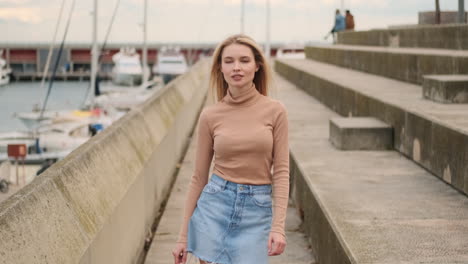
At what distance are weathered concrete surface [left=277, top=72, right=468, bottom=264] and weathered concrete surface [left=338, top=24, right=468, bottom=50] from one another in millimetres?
4146

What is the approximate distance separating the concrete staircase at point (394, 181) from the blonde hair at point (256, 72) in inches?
41.2

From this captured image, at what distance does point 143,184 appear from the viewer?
6.39 meters

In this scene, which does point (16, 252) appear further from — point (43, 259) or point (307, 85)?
point (307, 85)

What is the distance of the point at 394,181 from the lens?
605 cm

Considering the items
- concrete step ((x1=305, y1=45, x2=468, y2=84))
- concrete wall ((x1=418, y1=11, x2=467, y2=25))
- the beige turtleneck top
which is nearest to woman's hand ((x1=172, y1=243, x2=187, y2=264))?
the beige turtleneck top

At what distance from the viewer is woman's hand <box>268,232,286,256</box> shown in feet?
10.8

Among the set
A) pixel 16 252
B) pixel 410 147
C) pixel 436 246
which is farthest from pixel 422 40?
pixel 16 252

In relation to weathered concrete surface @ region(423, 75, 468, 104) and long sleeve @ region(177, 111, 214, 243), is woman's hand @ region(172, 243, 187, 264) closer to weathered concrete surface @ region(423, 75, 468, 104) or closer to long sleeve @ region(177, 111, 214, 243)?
long sleeve @ region(177, 111, 214, 243)

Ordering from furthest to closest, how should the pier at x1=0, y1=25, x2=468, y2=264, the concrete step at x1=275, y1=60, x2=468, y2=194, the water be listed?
the water → the concrete step at x1=275, y1=60, x2=468, y2=194 → the pier at x1=0, y1=25, x2=468, y2=264

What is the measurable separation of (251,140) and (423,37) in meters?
10.5

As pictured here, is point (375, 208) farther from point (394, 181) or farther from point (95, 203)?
point (95, 203)

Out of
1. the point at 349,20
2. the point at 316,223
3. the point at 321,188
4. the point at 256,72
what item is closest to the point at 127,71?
the point at 349,20

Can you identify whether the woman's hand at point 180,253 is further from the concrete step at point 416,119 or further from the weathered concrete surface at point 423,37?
the weathered concrete surface at point 423,37

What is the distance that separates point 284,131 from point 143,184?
315 cm
